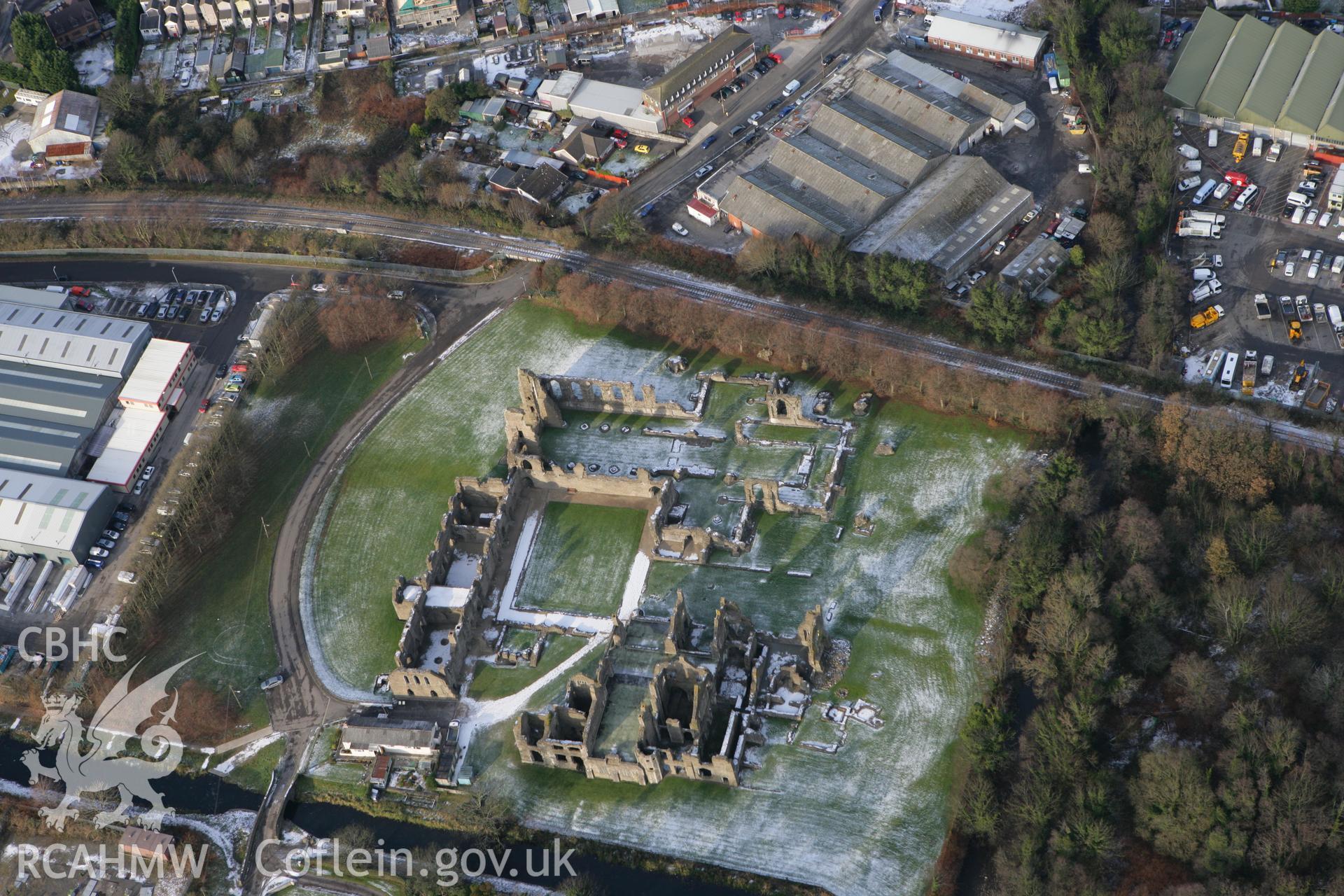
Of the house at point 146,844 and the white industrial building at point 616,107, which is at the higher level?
the white industrial building at point 616,107

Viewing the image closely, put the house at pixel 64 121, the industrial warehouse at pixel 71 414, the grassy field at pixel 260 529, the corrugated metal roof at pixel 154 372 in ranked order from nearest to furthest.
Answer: the grassy field at pixel 260 529 < the industrial warehouse at pixel 71 414 < the corrugated metal roof at pixel 154 372 < the house at pixel 64 121

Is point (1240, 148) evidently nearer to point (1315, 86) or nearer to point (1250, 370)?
point (1315, 86)

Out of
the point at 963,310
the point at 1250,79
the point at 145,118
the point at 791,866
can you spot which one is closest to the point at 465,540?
the point at 791,866

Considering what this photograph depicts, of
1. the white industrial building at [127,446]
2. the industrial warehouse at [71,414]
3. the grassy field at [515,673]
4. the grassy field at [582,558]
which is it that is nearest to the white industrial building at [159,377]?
the industrial warehouse at [71,414]

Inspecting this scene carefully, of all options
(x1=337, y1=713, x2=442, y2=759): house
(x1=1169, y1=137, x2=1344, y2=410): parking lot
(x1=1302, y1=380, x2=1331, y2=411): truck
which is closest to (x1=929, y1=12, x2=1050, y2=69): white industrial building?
(x1=1169, y1=137, x2=1344, y2=410): parking lot

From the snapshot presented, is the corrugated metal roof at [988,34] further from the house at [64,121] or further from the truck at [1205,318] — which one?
the house at [64,121]

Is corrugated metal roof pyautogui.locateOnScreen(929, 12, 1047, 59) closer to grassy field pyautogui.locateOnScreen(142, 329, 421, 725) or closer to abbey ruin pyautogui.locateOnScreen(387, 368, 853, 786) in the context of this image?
abbey ruin pyautogui.locateOnScreen(387, 368, 853, 786)

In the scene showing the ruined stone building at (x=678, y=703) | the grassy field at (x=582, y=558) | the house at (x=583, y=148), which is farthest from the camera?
the house at (x=583, y=148)
